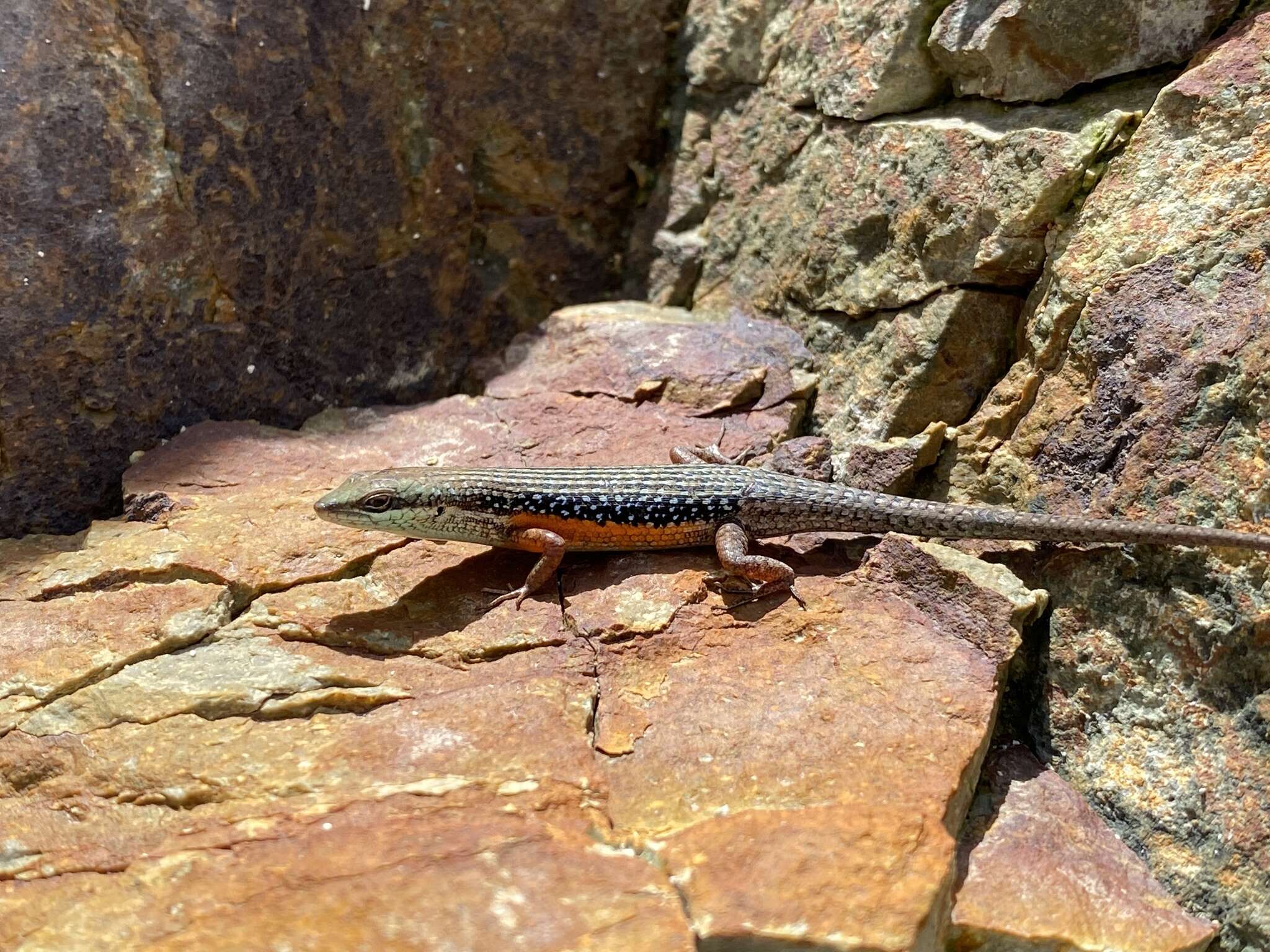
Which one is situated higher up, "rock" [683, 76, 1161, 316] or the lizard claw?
"rock" [683, 76, 1161, 316]

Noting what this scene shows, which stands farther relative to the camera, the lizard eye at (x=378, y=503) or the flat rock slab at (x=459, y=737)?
the lizard eye at (x=378, y=503)

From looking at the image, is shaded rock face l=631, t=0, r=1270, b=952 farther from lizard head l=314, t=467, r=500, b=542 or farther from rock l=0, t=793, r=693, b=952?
lizard head l=314, t=467, r=500, b=542

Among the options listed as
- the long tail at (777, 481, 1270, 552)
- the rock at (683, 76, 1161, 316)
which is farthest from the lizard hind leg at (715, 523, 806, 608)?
the rock at (683, 76, 1161, 316)

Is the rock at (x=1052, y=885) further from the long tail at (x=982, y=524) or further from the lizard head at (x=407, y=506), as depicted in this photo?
the lizard head at (x=407, y=506)

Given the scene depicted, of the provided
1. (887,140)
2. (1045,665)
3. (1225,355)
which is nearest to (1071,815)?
(1045,665)

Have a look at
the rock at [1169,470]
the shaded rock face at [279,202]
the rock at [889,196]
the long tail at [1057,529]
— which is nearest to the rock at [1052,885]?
the rock at [1169,470]

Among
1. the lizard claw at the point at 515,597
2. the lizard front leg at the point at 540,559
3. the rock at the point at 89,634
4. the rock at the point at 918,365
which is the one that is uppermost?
the rock at the point at 918,365
